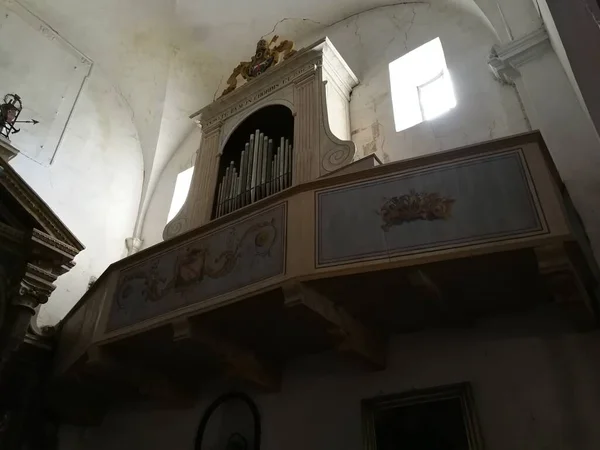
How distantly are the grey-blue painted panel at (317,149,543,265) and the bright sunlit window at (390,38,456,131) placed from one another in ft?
8.71

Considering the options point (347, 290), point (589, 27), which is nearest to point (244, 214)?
point (347, 290)

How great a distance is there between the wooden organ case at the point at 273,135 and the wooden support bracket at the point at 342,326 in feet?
6.80

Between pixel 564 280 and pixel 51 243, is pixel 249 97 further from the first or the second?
pixel 564 280

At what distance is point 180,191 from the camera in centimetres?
1024

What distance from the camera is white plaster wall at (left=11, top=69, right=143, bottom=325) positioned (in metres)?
8.93

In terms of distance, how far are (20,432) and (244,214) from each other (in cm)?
402

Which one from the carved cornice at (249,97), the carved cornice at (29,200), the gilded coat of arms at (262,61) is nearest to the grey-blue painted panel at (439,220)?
the carved cornice at (249,97)

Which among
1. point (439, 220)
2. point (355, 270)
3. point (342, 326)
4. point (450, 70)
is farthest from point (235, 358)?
point (450, 70)

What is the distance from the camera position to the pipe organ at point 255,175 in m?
6.98

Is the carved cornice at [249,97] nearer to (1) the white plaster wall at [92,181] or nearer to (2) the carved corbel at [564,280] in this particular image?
(1) the white plaster wall at [92,181]

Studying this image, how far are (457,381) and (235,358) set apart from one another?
2.18 meters

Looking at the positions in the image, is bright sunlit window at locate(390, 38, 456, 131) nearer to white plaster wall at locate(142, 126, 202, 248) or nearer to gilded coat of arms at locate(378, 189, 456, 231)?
gilded coat of arms at locate(378, 189, 456, 231)

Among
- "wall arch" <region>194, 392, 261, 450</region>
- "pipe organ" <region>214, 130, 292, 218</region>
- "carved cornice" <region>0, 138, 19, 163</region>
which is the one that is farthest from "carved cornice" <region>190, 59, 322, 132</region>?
"wall arch" <region>194, 392, 261, 450</region>

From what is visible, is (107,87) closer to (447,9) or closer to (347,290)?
(447,9)
